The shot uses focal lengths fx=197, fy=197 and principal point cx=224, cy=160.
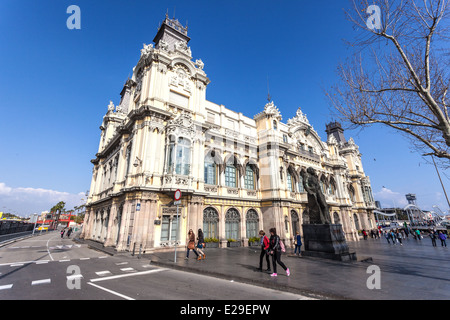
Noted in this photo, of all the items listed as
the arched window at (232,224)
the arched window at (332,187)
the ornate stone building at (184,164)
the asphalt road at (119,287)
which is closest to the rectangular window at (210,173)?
the ornate stone building at (184,164)

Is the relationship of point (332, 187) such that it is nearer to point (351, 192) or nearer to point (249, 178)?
point (351, 192)

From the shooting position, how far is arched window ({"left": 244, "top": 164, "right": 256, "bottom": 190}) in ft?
77.0

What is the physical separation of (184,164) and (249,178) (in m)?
9.48

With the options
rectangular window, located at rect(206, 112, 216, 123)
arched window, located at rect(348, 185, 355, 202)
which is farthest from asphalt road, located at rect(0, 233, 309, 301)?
arched window, located at rect(348, 185, 355, 202)

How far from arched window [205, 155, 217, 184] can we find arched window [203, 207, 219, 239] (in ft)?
9.65

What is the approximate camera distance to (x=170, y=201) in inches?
634

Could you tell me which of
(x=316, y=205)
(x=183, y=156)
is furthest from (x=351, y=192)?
(x=183, y=156)

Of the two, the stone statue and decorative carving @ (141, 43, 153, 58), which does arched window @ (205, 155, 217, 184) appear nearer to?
the stone statue

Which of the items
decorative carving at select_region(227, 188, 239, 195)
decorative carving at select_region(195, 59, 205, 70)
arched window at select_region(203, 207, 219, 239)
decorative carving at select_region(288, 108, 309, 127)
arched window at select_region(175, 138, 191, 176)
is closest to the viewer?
arched window at select_region(175, 138, 191, 176)

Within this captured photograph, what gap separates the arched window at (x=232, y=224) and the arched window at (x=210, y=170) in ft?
12.2
